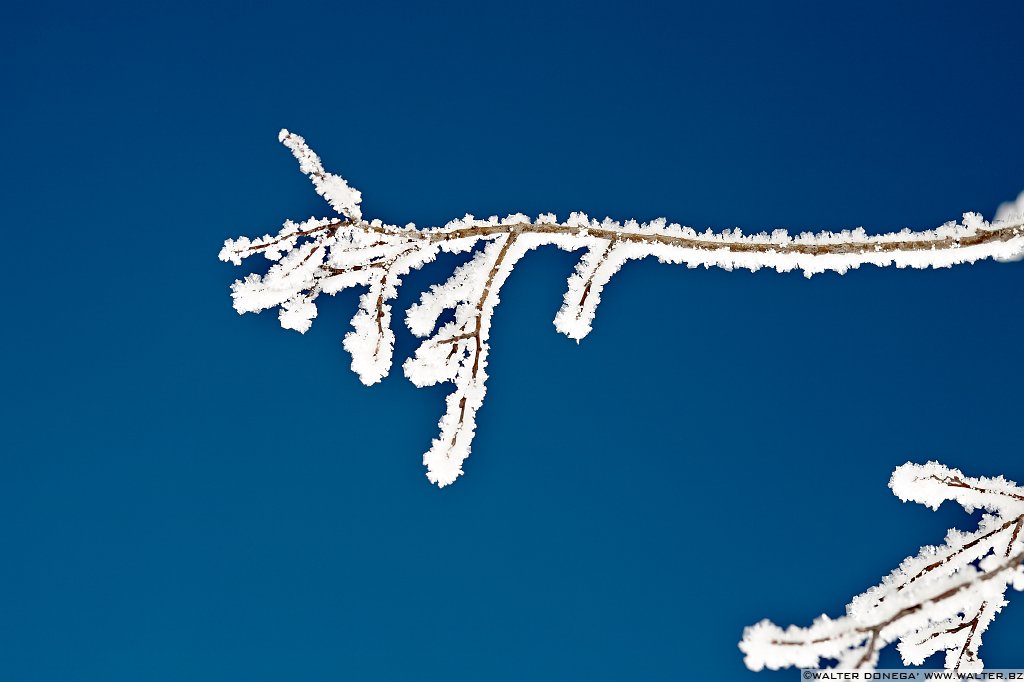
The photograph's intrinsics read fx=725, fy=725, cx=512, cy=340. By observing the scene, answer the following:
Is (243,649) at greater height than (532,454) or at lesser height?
lesser

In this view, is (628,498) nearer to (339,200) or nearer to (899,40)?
(339,200)

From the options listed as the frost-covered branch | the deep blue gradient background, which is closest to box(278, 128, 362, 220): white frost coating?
the frost-covered branch

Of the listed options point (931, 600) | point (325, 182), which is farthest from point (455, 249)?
point (931, 600)

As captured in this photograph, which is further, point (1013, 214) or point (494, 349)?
point (494, 349)

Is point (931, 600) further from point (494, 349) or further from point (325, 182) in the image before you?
point (325, 182)

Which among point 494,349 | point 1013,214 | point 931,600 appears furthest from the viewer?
point 494,349

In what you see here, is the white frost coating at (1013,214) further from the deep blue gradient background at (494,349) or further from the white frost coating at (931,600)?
the white frost coating at (931,600)

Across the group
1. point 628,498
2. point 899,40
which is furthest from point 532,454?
point 899,40
